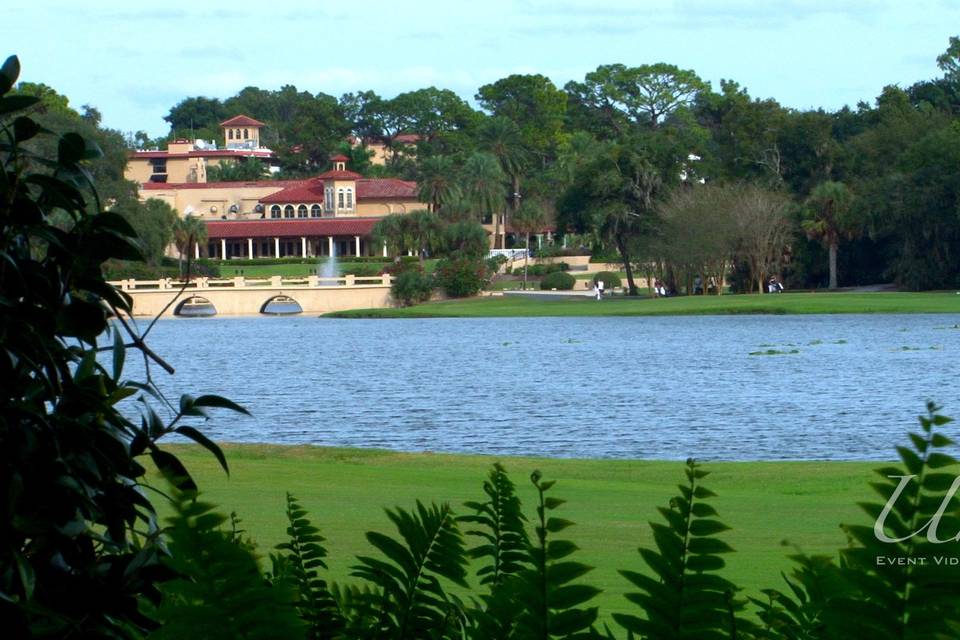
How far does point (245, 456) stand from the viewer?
1811 cm

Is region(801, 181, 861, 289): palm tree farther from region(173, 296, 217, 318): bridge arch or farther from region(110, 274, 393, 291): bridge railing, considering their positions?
region(173, 296, 217, 318): bridge arch

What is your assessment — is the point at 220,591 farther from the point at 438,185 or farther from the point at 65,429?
the point at 438,185

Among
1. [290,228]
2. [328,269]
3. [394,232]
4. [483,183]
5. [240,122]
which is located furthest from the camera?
[240,122]

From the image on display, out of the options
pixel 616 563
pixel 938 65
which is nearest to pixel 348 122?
pixel 938 65

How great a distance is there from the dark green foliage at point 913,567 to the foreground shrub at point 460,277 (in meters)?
87.1

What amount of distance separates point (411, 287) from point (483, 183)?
19.2 m

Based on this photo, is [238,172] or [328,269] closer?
[328,269]

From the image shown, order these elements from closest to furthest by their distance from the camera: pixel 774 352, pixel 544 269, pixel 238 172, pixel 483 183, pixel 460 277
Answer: pixel 774 352 → pixel 460 277 → pixel 544 269 → pixel 483 183 → pixel 238 172

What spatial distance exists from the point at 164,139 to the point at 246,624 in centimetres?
17668

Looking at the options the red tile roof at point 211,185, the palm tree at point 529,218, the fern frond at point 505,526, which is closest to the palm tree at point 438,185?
the palm tree at point 529,218

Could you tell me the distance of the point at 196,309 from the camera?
333 ft

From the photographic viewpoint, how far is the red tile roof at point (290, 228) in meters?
109

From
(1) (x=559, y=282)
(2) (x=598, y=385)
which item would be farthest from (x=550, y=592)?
(1) (x=559, y=282)

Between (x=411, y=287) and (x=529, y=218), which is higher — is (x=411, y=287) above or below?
below
